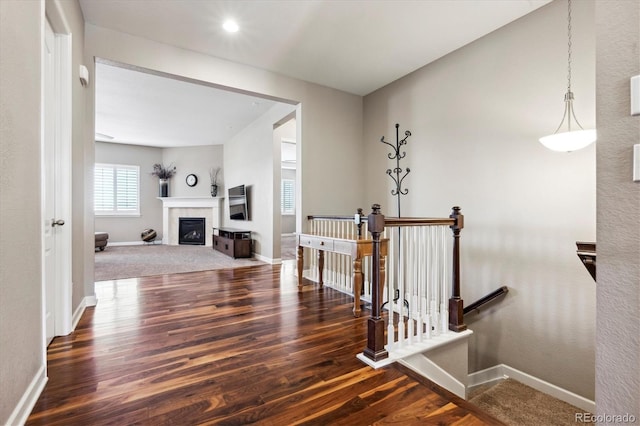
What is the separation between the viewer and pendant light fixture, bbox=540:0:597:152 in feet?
7.47

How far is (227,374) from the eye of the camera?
184cm

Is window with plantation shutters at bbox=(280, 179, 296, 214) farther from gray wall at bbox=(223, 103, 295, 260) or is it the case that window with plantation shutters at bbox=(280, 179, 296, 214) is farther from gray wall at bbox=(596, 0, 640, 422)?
gray wall at bbox=(596, 0, 640, 422)

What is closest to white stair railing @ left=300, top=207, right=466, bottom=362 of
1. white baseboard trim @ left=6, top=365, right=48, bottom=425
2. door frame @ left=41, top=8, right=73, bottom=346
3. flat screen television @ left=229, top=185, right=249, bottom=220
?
white baseboard trim @ left=6, top=365, right=48, bottom=425

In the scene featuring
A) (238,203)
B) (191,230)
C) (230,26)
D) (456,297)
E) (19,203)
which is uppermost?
(230,26)

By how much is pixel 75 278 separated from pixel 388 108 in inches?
166

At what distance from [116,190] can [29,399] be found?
8440 millimetres

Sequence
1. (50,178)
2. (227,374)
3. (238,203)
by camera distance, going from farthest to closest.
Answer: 1. (238,203)
2. (50,178)
3. (227,374)

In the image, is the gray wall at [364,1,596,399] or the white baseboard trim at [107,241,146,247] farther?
the white baseboard trim at [107,241,146,247]

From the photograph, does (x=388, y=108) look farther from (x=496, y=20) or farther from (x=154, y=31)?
(x=154, y=31)

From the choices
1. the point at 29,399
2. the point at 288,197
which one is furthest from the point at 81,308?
the point at 288,197

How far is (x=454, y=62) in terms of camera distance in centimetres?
356

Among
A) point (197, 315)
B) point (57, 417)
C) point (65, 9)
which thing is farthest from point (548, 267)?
point (65, 9)

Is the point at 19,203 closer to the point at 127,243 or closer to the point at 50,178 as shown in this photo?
the point at 50,178

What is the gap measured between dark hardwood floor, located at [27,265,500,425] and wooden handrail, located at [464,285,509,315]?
1.37m
